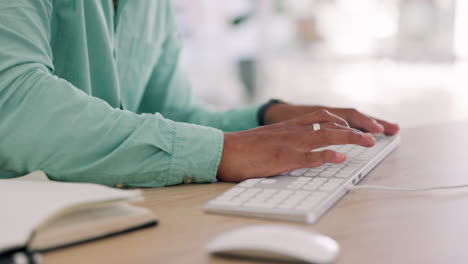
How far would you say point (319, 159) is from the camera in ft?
2.59

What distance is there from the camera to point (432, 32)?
614cm

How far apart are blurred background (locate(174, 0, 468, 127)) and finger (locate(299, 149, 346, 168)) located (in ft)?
11.5

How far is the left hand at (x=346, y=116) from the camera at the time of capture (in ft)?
3.51

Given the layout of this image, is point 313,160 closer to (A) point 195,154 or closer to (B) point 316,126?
(B) point 316,126

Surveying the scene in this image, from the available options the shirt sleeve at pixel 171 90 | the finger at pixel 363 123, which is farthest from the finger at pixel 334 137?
the shirt sleeve at pixel 171 90

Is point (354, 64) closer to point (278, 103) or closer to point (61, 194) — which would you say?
point (278, 103)

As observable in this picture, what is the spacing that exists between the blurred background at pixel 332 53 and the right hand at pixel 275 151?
11.5 ft

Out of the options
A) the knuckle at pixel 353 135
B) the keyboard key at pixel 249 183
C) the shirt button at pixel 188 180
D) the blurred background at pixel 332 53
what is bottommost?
the blurred background at pixel 332 53

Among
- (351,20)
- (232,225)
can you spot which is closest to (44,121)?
(232,225)

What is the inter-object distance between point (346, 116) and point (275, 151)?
333 mm

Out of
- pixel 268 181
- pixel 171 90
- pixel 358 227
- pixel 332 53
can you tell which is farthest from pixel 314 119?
pixel 332 53

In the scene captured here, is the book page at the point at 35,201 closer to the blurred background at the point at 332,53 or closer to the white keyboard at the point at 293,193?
the white keyboard at the point at 293,193

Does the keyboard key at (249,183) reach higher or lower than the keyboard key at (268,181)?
higher

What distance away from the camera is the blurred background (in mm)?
4883
